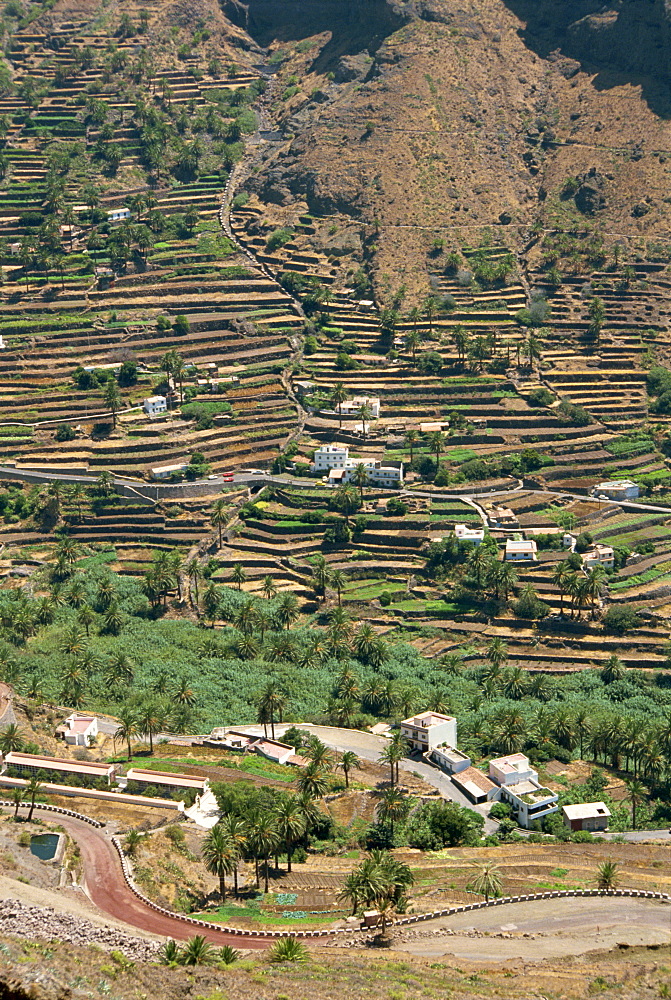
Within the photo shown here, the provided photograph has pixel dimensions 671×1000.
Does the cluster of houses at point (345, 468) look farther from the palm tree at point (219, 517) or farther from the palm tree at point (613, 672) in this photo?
the palm tree at point (613, 672)

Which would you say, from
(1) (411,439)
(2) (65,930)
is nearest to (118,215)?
(1) (411,439)

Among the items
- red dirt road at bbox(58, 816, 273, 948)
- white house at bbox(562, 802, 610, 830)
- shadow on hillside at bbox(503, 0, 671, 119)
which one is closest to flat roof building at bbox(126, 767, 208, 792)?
red dirt road at bbox(58, 816, 273, 948)

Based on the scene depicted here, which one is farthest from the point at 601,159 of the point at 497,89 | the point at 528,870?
the point at 528,870

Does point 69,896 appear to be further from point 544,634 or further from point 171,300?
point 171,300

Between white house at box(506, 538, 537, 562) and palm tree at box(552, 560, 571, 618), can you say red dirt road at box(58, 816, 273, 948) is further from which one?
white house at box(506, 538, 537, 562)

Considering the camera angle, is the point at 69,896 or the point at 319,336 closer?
the point at 69,896
